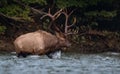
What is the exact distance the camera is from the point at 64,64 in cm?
2312

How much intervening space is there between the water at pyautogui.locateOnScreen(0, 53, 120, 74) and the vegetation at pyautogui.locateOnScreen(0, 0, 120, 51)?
303 cm

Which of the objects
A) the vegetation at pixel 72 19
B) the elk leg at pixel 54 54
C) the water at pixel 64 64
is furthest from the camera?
the vegetation at pixel 72 19

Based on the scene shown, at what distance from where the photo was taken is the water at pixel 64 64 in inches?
819

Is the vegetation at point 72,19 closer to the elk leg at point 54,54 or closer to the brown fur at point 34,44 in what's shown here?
the elk leg at point 54,54

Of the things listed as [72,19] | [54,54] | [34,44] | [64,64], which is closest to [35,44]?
[34,44]

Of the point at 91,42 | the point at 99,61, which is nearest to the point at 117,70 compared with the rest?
the point at 99,61

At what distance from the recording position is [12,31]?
3081 centimetres

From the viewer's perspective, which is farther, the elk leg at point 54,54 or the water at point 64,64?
the elk leg at point 54,54

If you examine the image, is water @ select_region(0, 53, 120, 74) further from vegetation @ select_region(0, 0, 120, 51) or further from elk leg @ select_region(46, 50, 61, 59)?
vegetation @ select_region(0, 0, 120, 51)

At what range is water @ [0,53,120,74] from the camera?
2081 centimetres

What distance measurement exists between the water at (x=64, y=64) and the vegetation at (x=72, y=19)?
303 centimetres

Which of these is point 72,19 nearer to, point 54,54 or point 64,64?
point 54,54

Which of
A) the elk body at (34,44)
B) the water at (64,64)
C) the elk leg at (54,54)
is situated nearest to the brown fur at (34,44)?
the elk body at (34,44)

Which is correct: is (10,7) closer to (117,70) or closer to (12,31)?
(12,31)
